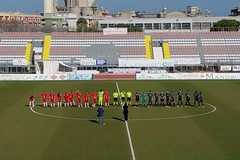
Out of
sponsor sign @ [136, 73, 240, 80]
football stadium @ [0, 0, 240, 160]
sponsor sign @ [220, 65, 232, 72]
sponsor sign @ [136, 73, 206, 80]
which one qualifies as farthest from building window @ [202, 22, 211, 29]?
sponsor sign @ [136, 73, 206, 80]

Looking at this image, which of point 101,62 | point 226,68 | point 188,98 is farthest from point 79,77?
point 188,98

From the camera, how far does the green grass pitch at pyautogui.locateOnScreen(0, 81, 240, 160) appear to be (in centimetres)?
2111

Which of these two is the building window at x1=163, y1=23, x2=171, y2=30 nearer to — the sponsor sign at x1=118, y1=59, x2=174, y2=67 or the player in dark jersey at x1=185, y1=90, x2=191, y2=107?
the sponsor sign at x1=118, y1=59, x2=174, y2=67

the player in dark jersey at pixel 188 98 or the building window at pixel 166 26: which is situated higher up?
the building window at pixel 166 26

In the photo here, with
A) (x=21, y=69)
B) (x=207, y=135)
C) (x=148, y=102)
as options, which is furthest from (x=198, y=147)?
(x=21, y=69)

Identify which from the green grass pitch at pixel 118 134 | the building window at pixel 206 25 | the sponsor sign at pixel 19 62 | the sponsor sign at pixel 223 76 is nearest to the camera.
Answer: the green grass pitch at pixel 118 134

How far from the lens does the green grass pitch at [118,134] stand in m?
21.1

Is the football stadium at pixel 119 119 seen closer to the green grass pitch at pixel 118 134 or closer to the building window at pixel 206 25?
the green grass pitch at pixel 118 134

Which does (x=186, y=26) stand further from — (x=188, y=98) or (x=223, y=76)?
(x=188, y=98)

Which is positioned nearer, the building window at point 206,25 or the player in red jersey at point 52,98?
the player in red jersey at point 52,98

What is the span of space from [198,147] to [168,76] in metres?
45.8

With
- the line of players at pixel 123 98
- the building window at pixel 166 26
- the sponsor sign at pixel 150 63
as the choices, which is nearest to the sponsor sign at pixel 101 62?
the sponsor sign at pixel 150 63

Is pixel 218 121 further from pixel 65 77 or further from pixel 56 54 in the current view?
pixel 56 54

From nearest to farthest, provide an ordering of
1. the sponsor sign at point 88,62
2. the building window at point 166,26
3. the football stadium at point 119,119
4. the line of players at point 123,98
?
the football stadium at point 119,119 < the line of players at point 123,98 < the sponsor sign at point 88,62 < the building window at point 166,26
